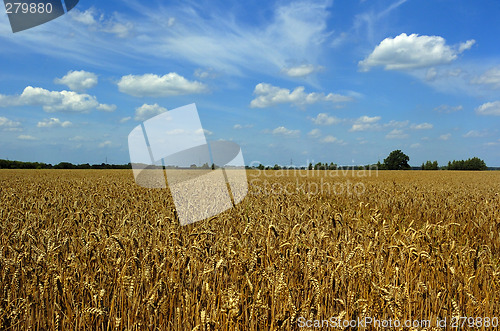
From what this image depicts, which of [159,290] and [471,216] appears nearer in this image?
[159,290]

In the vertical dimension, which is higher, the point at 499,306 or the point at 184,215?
the point at 184,215

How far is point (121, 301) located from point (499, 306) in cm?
303

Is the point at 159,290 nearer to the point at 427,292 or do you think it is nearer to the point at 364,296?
the point at 364,296

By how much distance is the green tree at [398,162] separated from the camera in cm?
9769

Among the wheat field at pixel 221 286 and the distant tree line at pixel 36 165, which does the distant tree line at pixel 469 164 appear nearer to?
the distant tree line at pixel 36 165

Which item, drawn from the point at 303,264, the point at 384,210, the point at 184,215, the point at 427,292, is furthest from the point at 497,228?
the point at 184,215

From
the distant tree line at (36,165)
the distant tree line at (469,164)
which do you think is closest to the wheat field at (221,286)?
the distant tree line at (36,165)

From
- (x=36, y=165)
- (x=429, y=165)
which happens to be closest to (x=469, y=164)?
(x=429, y=165)

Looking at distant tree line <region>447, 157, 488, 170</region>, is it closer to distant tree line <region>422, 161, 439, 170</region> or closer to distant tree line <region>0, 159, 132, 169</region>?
distant tree line <region>422, 161, 439, 170</region>

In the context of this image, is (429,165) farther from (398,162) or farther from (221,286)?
(221,286)

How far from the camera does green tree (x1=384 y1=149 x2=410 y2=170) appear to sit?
97688 mm

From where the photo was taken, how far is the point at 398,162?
98.4m

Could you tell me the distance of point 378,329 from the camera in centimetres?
260

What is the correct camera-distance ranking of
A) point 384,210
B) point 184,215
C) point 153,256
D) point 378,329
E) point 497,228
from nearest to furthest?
point 378,329, point 153,256, point 184,215, point 497,228, point 384,210
